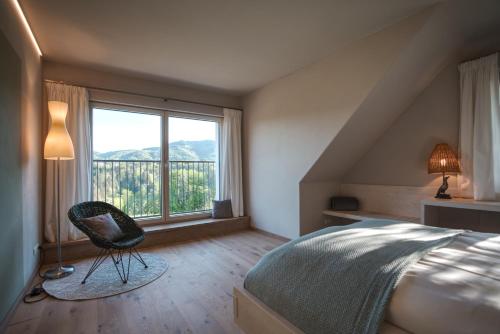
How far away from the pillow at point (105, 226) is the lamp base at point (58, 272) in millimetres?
621

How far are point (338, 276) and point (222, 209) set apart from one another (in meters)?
3.41

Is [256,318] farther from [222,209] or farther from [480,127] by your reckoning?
[222,209]

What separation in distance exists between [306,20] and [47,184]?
3.49 metres

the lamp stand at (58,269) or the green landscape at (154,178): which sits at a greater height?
the green landscape at (154,178)

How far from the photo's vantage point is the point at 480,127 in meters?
2.58

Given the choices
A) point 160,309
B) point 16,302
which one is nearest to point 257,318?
point 160,309

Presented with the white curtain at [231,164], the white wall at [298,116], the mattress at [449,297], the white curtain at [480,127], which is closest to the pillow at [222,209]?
the white curtain at [231,164]

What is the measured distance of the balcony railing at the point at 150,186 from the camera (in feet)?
12.4

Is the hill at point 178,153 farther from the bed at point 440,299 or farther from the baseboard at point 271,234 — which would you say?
the bed at point 440,299

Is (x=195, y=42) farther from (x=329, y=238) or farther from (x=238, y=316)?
(x=238, y=316)

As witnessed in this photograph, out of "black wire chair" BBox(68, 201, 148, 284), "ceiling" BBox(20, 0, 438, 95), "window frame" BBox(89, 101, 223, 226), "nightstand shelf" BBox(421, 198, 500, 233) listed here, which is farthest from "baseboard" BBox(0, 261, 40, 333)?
"nightstand shelf" BBox(421, 198, 500, 233)

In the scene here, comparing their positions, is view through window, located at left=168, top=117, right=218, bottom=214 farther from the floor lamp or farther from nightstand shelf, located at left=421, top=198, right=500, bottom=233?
nightstand shelf, located at left=421, top=198, right=500, bottom=233

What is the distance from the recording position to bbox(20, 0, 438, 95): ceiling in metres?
2.14

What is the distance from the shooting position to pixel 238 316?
1537 mm
